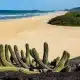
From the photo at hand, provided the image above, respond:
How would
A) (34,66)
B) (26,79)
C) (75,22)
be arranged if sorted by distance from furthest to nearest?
1. (75,22)
2. (34,66)
3. (26,79)

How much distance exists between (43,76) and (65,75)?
0.19 meters

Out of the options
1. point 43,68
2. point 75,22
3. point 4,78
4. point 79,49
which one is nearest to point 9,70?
point 4,78

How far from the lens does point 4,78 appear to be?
299 centimetres

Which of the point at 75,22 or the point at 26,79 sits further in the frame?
the point at 75,22

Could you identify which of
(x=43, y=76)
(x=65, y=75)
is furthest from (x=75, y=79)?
(x=43, y=76)

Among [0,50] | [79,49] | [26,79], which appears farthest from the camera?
[79,49]

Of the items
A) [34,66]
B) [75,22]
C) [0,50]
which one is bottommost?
[75,22]

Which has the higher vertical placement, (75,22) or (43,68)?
(43,68)

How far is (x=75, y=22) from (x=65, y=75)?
79.2 feet

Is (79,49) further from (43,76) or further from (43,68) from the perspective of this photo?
(43,76)

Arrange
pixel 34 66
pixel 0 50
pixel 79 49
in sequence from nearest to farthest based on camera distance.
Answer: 1. pixel 0 50
2. pixel 34 66
3. pixel 79 49

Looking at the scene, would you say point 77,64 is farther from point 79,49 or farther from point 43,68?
point 79,49

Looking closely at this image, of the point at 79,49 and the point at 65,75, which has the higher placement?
the point at 65,75

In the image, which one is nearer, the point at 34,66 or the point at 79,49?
the point at 34,66
